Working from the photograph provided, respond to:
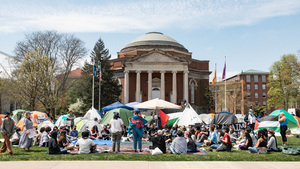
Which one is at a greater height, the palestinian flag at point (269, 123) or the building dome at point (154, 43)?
the building dome at point (154, 43)

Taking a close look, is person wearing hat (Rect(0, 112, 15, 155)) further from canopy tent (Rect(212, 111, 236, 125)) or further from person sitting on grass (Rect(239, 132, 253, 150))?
canopy tent (Rect(212, 111, 236, 125))

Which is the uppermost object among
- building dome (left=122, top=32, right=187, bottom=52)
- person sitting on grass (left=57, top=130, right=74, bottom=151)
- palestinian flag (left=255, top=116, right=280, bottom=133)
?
building dome (left=122, top=32, right=187, bottom=52)

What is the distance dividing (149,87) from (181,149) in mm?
37740

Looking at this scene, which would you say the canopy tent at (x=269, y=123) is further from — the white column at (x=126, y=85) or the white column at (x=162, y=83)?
the white column at (x=126, y=85)

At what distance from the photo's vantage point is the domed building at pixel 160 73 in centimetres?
4969

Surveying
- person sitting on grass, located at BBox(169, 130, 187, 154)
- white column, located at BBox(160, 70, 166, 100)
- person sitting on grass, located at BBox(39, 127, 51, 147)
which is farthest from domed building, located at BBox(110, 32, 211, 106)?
person sitting on grass, located at BBox(169, 130, 187, 154)

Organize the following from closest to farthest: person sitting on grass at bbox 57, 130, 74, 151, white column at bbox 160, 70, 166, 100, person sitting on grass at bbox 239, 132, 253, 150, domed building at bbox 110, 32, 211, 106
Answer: person sitting on grass at bbox 57, 130, 74, 151, person sitting on grass at bbox 239, 132, 253, 150, white column at bbox 160, 70, 166, 100, domed building at bbox 110, 32, 211, 106

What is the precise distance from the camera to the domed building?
4969 centimetres

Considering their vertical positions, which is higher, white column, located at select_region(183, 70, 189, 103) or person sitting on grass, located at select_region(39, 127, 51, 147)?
white column, located at select_region(183, 70, 189, 103)

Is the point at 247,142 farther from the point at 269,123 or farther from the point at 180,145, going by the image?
the point at 269,123

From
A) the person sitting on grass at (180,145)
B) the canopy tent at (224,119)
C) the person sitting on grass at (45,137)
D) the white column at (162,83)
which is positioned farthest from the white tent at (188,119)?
the white column at (162,83)

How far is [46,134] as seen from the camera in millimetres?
13602

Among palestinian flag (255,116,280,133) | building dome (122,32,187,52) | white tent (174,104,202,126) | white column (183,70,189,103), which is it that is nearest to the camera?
palestinian flag (255,116,280,133)

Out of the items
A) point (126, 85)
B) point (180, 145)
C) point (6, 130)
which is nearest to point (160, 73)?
point (126, 85)
